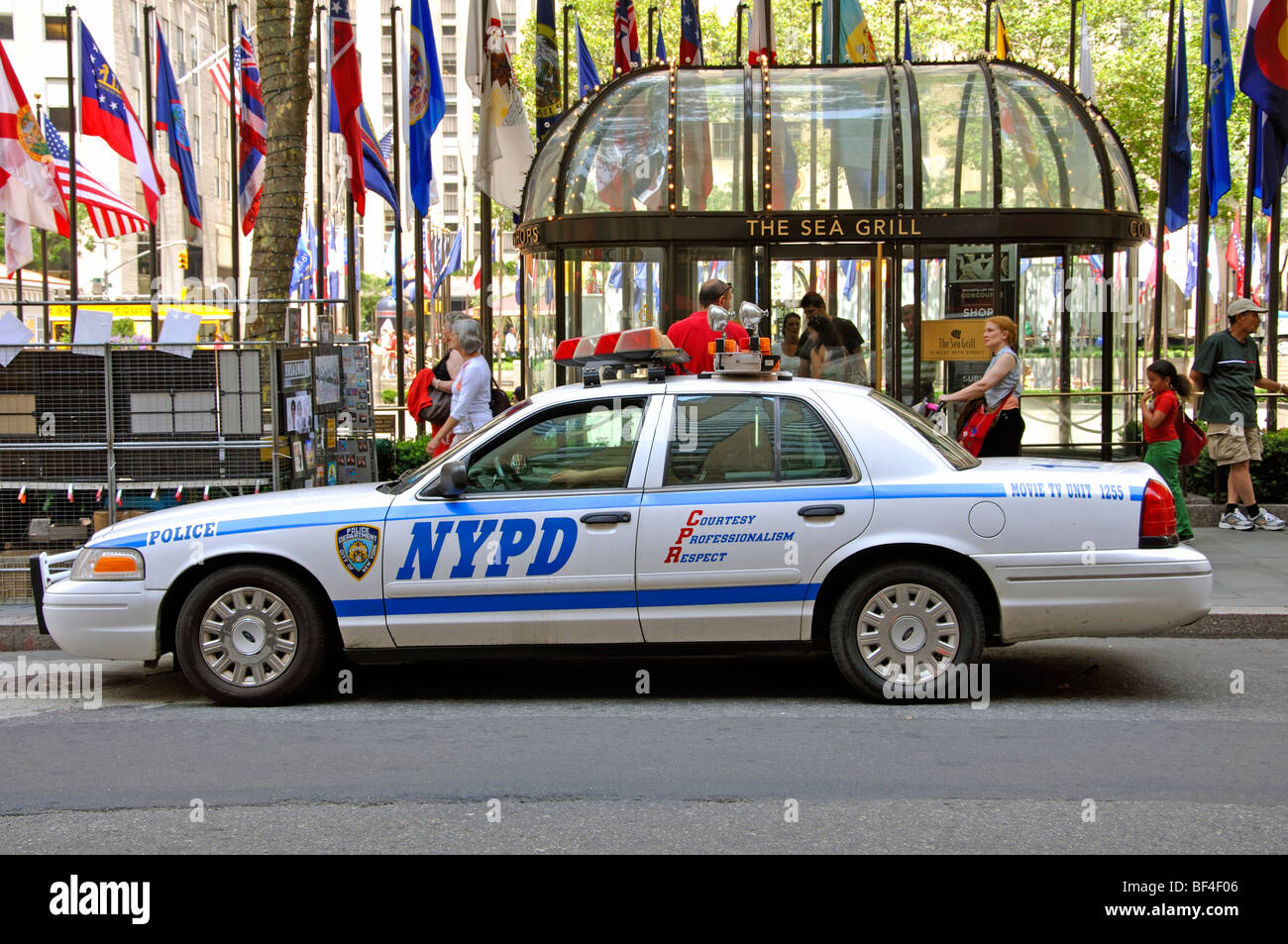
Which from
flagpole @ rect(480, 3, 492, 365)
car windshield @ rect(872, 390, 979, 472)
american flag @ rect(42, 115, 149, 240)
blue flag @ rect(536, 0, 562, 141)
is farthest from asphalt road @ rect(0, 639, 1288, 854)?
american flag @ rect(42, 115, 149, 240)

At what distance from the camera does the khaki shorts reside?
438 inches

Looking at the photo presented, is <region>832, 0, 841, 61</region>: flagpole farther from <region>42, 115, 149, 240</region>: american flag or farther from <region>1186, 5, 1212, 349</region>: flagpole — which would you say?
<region>42, 115, 149, 240</region>: american flag

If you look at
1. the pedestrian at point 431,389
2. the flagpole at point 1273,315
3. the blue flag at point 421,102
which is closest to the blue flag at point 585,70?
the blue flag at point 421,102

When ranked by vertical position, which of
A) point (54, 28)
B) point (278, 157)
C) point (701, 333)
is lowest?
point (701, 333)

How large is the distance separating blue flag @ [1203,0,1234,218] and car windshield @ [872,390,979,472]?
31.7ft

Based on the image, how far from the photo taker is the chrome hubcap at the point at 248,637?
6.50 m

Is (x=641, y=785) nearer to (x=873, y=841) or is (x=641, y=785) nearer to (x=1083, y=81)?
(x=873, y=841)

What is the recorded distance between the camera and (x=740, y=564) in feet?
21.0

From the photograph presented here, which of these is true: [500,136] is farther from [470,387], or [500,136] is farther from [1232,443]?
[1232,443]

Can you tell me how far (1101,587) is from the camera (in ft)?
20.9

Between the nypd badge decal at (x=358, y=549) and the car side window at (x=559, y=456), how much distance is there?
0.50 m

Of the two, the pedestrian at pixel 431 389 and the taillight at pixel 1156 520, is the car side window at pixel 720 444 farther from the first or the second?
the pedestrian at pixel 431 389

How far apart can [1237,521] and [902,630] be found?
247 inches

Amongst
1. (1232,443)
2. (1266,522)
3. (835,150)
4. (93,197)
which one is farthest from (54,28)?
(1266,522)
